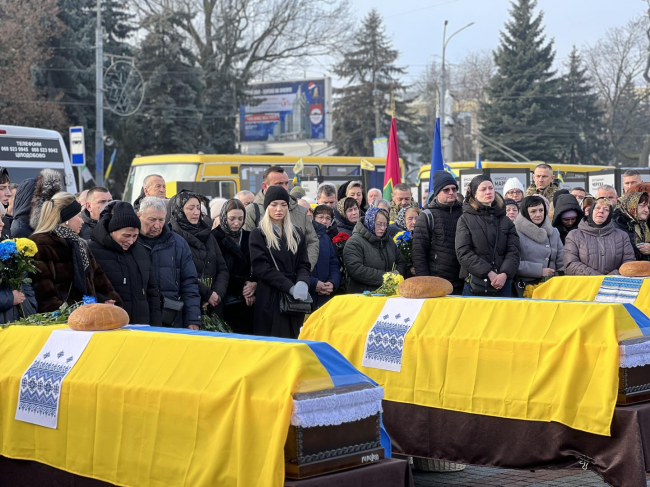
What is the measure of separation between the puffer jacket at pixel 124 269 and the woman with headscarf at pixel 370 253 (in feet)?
9.10

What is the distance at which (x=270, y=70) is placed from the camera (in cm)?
5219

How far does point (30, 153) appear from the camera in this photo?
21.4 metres

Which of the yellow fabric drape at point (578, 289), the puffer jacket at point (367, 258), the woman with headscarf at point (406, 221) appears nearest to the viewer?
the yellow fabric drape at point (578, 289)

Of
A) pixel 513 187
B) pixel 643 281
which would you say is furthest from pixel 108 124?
pixel 643 281

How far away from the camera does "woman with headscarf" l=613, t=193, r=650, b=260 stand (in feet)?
Result: 36.5

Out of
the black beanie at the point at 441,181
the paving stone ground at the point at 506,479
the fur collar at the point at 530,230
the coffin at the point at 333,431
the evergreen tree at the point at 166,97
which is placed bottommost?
the paving stone ground at the point at 506,479

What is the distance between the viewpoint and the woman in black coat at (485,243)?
9117mm

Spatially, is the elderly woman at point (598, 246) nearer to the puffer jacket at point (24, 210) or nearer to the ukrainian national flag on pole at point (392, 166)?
the puffer jacket at point (24, 210)

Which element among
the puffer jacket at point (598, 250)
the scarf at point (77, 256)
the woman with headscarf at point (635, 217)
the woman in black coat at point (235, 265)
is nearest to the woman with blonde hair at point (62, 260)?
the scarf at point (77, 256)

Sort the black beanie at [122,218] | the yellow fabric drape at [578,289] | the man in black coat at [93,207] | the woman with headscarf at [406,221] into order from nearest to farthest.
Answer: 1. the black beanie at [122,218]
2. the man in black coat at [93,207]
3. the yellow fabric drape at [578,289]
4. the woman with headscarf at [406,221]

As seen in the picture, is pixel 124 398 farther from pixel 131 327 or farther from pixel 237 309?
pixel 237 309

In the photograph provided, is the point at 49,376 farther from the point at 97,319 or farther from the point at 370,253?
the point at 370,253

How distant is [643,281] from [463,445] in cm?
329

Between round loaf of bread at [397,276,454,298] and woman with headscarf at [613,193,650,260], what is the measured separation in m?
4.69
